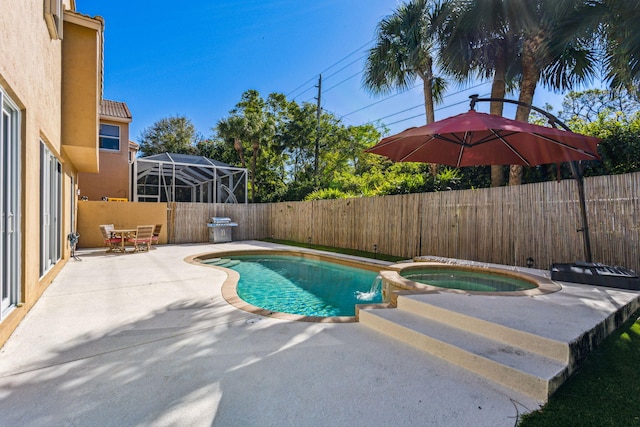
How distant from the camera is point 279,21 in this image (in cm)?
1406

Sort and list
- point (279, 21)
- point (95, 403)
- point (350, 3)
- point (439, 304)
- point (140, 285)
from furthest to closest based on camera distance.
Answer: point (279, 21), point (350, 3), point (140, 285), point (439, 304), point (95, 403)

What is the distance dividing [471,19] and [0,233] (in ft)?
30.3

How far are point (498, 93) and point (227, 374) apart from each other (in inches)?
355

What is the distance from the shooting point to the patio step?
2.27 m

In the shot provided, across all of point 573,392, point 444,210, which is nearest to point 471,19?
point 444,210

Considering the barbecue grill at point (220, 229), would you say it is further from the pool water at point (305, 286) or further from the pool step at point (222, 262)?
the pool water at point (305, 286)

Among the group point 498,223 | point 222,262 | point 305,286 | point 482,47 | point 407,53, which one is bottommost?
point 305,286

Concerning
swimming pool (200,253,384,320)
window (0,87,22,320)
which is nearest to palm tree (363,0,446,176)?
swimming pool (200,253,384,320)

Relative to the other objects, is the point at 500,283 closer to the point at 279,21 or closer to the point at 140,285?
the point at 140,285

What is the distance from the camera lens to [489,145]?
5.75 metres

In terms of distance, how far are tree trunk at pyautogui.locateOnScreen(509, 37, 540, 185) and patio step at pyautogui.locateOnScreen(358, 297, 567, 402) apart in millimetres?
5431

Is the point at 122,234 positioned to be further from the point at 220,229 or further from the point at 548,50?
the point at 548,50

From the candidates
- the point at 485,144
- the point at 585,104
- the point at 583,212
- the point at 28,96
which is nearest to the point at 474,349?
the point at 583,212

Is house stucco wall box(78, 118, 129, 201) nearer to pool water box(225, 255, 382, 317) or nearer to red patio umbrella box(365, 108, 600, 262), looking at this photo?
pool water box(225, 255, 382, 317)
